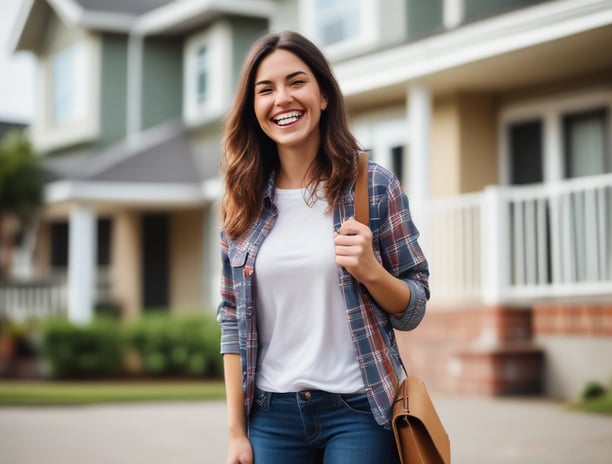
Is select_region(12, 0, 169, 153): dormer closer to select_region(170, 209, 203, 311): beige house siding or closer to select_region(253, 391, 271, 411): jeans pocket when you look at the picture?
select_region(170, 209, 203, 311): beige house siding

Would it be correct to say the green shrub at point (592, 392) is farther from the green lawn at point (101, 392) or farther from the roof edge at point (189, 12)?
the roof edge at point (189, 12)

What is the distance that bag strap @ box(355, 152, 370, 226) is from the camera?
2553mm

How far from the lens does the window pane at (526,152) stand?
520 inches

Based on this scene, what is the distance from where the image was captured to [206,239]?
19656 mm

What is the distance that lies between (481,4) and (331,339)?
11.9 metres

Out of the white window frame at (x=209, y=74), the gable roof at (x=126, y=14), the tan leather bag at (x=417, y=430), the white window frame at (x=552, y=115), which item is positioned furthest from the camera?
the white window frame at (x=209, y=74)

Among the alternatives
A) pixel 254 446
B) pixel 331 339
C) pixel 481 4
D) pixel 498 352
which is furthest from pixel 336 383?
pixel 481 4

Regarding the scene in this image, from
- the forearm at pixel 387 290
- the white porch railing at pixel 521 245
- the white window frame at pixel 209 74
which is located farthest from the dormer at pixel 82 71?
the forearm at pixel 387 290

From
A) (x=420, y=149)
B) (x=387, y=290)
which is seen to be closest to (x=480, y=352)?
(x=420, y=149)

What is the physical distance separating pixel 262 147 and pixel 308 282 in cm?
52

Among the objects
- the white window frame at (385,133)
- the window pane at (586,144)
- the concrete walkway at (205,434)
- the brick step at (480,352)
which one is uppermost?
the white window frame at (385,133)

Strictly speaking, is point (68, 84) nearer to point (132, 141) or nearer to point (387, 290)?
point (132, 141)

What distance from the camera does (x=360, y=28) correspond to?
15328 millimetres

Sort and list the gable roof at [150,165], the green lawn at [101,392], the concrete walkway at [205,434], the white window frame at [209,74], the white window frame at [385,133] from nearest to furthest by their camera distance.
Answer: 1. the concrete walkway at [205,434]
2. the green lawn at [101,392]
3. the white window frame at [385,133]
4. the gable roof at [150,165]
5. the white window frame at [209,74]
